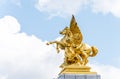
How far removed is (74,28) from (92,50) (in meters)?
1.19

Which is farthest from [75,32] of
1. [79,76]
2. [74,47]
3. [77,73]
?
[79,76]

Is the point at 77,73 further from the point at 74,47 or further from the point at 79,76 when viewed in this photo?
the point at 74,47

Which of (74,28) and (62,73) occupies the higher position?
(74,28)

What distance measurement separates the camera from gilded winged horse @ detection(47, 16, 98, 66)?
20.6 metres

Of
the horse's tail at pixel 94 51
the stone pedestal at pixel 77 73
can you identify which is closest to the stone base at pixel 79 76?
the stone pedestal at pixel 77 73

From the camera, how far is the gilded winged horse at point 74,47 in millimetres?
20609

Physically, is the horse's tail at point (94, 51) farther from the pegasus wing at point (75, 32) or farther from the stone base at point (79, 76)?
the stone base at point (79, 76)

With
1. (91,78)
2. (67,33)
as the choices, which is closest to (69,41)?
(67,33)

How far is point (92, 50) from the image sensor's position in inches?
827

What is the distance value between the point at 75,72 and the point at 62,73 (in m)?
0.53

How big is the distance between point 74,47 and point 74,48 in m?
0.04

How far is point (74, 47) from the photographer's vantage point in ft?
68.1

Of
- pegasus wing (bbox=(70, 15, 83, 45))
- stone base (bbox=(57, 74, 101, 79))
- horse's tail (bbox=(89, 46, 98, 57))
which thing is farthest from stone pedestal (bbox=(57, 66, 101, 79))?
pegasus wing (bbox=(70, 15, 83, 45))

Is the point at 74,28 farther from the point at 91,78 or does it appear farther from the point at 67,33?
the point at 91,78
